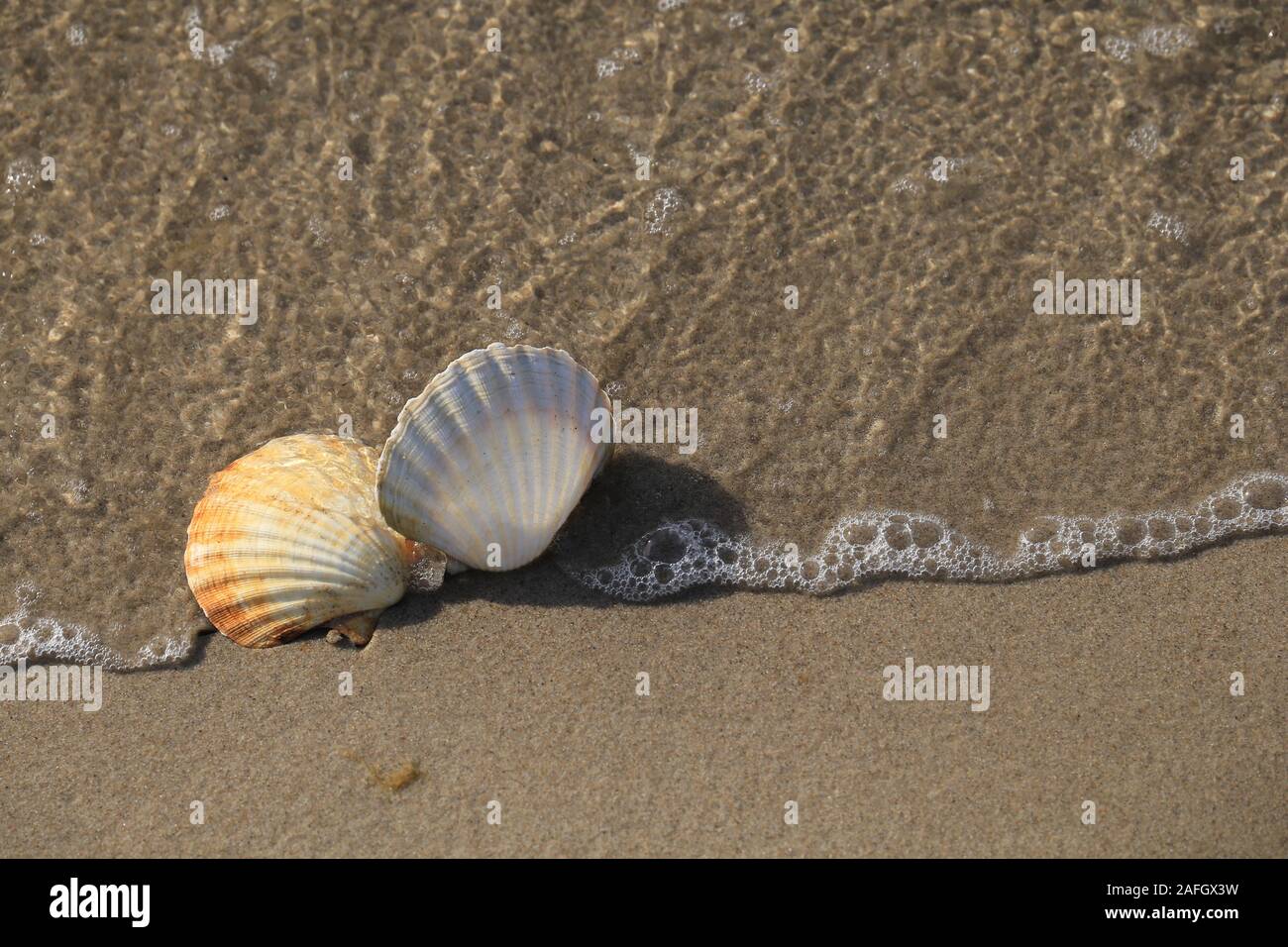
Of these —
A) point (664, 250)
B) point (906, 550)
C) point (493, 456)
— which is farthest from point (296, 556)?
point (906, 550)

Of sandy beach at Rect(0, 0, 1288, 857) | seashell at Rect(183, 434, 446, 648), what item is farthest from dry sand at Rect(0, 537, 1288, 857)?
seashell at Rect(183, 434, 446, 648)

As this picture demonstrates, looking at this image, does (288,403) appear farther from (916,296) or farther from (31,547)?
(916,296)

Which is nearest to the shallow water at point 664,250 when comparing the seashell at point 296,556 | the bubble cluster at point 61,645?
the bubble cluster at point 61,645

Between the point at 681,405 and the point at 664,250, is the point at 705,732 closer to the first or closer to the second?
the point at 681,405

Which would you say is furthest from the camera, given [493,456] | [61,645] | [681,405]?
[681,405]

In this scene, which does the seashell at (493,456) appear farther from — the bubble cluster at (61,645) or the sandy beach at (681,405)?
the bubble cluster at (61,645)

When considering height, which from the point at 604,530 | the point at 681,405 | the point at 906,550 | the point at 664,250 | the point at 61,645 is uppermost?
the point at 664,250

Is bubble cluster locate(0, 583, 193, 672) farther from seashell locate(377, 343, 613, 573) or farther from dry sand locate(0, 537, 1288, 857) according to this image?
seashell locate(377, 343, 613, 573)
